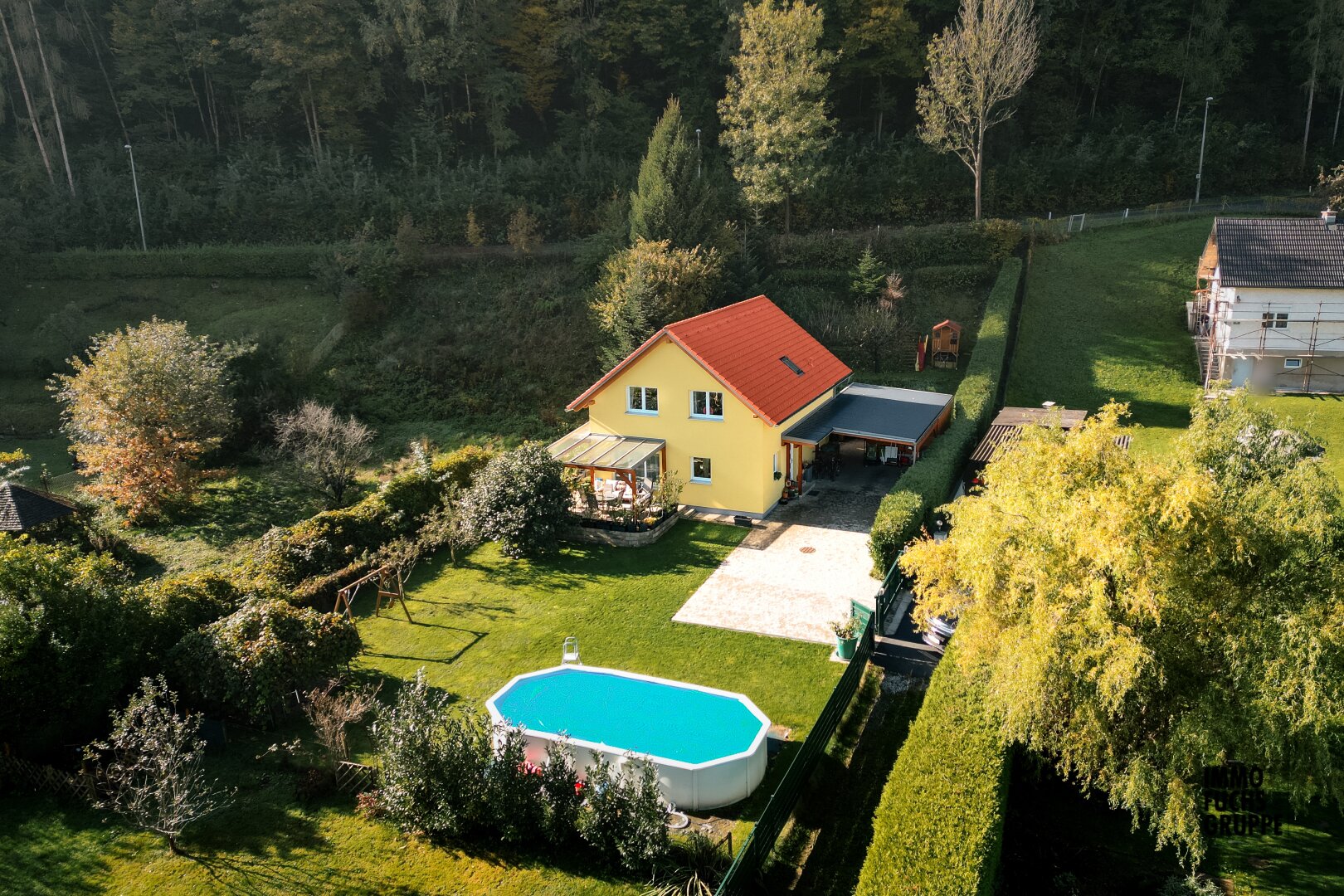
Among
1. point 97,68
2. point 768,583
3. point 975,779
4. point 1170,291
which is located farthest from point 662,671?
point 97,68

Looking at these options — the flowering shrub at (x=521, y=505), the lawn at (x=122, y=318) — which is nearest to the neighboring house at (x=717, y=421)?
the flowering shrub at (x=521, y=505)

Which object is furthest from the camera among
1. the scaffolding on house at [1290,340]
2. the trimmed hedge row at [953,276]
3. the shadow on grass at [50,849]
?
the trimmed hedge row at [953,276]

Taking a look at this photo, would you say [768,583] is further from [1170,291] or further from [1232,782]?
[1170,291]

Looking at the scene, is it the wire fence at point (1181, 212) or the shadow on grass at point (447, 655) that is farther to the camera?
the wire fence at point (1181, 212)

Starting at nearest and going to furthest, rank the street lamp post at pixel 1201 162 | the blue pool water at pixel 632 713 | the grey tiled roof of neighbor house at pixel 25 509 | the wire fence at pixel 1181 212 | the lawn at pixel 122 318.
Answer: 1. the blue pool water at pixel 632 713
2. the grey tiled roof of neighbor house at pixel 25 509
3. the lawn at pixel 122 318
4. the wire fence at pixel 1181 212
5. the street lamp post at pixel 1201 162

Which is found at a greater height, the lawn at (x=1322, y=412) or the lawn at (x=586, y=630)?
the lawn at (x=1322, y=412)

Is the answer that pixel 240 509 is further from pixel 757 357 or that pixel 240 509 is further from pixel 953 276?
pixel 953 276

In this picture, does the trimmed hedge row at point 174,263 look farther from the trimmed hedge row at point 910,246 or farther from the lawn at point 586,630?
the lawn at point 586,630
